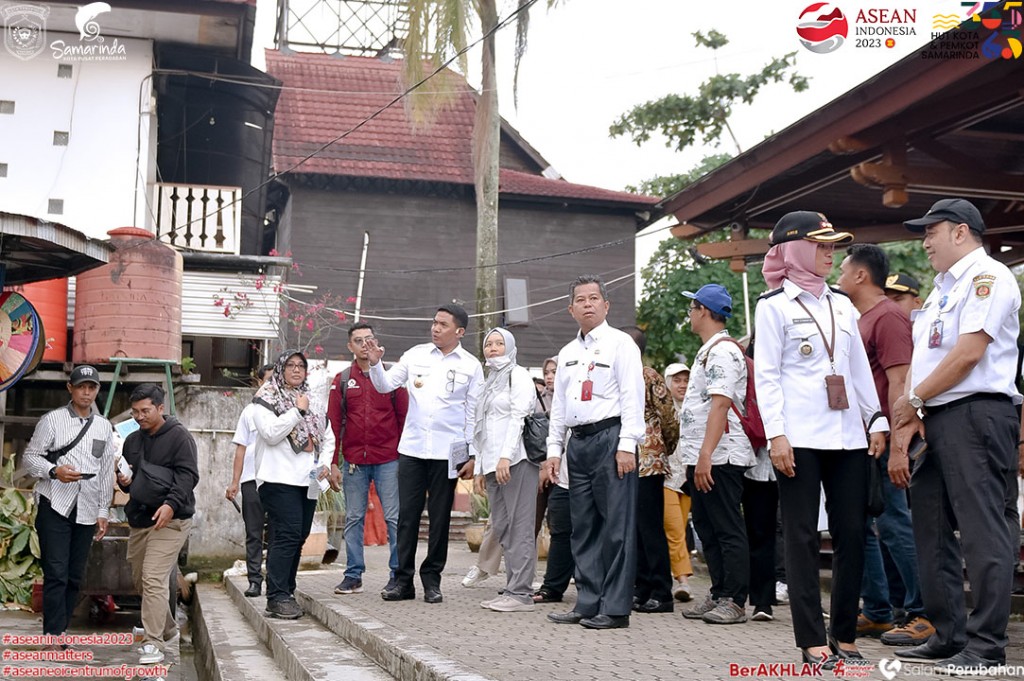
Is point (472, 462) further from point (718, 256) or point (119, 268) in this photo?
point (119, 268)

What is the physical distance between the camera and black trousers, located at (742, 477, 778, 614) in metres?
6.90

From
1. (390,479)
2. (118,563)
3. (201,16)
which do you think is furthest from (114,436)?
(201,16)

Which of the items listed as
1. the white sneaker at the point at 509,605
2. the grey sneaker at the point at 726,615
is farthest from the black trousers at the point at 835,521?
the white sneaker at the point at 509,605

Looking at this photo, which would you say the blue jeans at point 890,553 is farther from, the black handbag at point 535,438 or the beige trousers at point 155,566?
the beige trousers at point 155,566

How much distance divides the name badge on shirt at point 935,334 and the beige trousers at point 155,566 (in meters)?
5.64

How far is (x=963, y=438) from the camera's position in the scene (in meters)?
4.68

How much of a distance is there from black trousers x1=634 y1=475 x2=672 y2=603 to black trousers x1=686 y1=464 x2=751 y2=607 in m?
0.53

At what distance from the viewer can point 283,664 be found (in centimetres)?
695

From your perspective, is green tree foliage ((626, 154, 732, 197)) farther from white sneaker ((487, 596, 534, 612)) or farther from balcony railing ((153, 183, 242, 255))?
white sneaker ((487, 596, 534, 612))

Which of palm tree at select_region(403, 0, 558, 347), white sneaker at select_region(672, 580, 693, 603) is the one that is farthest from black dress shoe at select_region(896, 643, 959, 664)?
palm tree at select_region(403, 0, 558, 347)

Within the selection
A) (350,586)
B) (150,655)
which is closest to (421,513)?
(350,586)

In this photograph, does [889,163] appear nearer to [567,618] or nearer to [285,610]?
[567,618]

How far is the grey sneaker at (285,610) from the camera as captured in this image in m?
8.10

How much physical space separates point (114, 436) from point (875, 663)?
654 cm
